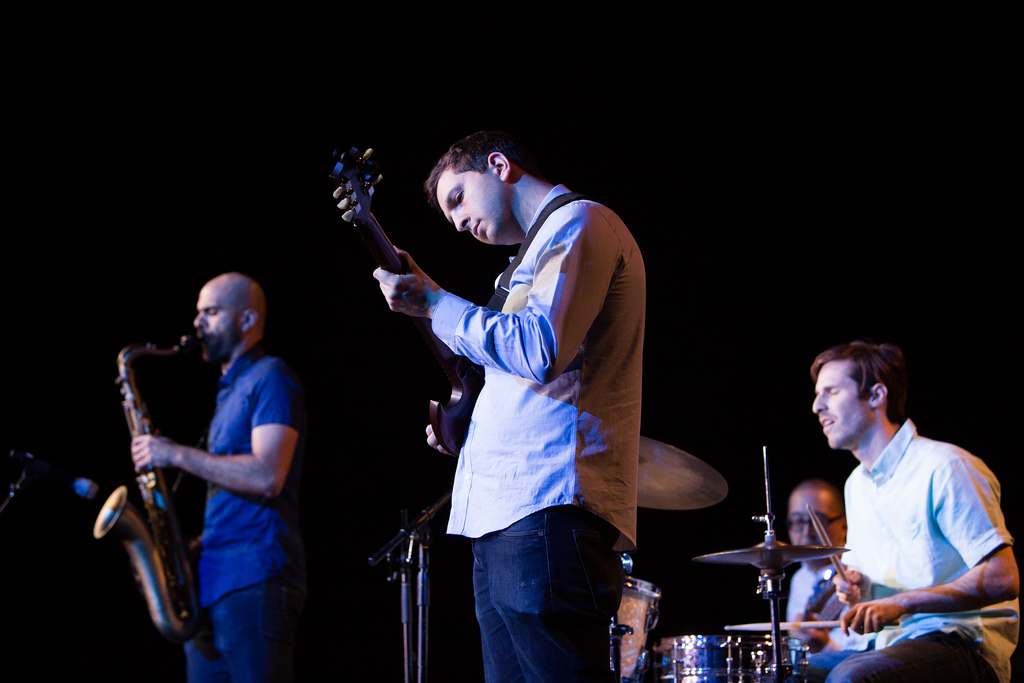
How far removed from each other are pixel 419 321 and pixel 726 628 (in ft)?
6.01

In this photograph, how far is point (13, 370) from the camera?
15.0 feet

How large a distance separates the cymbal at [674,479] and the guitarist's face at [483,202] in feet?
3.45

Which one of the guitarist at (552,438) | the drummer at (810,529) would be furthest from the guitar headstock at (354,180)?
the drummer at (810,529)

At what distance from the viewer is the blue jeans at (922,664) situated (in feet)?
7.79

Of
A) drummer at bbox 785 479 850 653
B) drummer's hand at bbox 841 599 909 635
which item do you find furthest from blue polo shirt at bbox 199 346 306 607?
drummer at bbox 785 479 850 653

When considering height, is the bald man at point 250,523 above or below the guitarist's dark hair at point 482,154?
below

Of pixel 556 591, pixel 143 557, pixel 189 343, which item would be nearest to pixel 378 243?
pixel 556 591

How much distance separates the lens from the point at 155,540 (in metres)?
3.73

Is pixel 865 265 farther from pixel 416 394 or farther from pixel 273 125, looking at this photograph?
pixel 273 125

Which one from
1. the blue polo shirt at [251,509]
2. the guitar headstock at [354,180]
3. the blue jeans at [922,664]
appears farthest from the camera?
the blue polo shirt at [251,509]

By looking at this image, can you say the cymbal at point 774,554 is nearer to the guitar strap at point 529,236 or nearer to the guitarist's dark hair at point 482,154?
the guitar strap at point 529,236

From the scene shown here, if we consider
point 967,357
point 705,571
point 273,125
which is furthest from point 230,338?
point 967,357

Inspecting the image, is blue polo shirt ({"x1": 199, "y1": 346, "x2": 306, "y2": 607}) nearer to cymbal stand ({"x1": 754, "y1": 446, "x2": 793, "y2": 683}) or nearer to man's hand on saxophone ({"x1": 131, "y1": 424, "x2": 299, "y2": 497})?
man's hand on saxophone ({"x1": 131, "y1": 424, "x2": 299, "y2": 497})

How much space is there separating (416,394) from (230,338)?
1.85 meters
